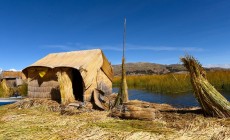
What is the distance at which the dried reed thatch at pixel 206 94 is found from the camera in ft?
23.6

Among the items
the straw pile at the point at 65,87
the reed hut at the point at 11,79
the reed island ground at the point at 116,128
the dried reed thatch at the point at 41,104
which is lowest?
the reed island ground at the point at 116,128

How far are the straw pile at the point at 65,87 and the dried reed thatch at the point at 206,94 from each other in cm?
509

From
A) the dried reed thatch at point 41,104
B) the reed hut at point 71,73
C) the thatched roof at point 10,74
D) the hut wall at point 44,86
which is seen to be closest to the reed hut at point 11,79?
the thatched roof at point 10,74

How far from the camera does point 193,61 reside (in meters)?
7.58

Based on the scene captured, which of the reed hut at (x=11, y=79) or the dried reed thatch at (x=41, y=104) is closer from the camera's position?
the dried reed thatch at (x=41, y=104)

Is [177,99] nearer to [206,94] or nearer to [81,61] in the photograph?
[81,61]

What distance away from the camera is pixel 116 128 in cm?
671

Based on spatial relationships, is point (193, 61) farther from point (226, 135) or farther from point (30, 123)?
point (30, 123)

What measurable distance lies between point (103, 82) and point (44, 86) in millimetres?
2785

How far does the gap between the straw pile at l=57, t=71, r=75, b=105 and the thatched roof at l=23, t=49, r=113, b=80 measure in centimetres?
56

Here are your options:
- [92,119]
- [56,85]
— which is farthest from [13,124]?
[56,85]

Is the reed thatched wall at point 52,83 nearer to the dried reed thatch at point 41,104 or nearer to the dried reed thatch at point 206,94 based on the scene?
the dried reed thatch at point 41,104

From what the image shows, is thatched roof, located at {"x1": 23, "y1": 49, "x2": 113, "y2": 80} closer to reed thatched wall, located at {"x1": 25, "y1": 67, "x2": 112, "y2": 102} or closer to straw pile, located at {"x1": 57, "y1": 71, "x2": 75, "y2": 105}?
reed thatched wall, located at {"x1": 25, "y1": 67, "x2": 112, "y2": 102}

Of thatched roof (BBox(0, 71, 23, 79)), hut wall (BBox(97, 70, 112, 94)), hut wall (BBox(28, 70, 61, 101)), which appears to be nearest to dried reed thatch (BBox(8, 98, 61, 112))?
hut wall (BBox(28, 70, 61, 101))
